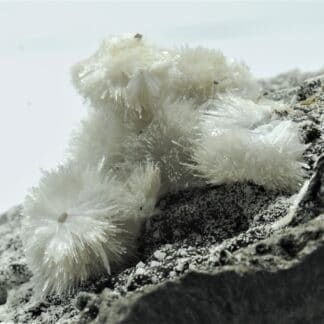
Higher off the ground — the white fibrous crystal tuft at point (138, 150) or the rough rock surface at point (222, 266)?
the white fibrous crystal tuft at point (138, 150)

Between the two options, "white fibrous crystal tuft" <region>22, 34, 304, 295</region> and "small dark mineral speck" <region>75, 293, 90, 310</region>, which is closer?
"small dark mineral speck" <region>75, 293, 90, 310</region>

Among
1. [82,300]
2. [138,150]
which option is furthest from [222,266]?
[138,150]

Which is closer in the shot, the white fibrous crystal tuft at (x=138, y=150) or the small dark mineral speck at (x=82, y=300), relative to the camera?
the small dark mineral speck at (x=82, y=300)

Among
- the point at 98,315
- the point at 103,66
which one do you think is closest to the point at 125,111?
the point at 103,66

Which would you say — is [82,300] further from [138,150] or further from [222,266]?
[138,150]
